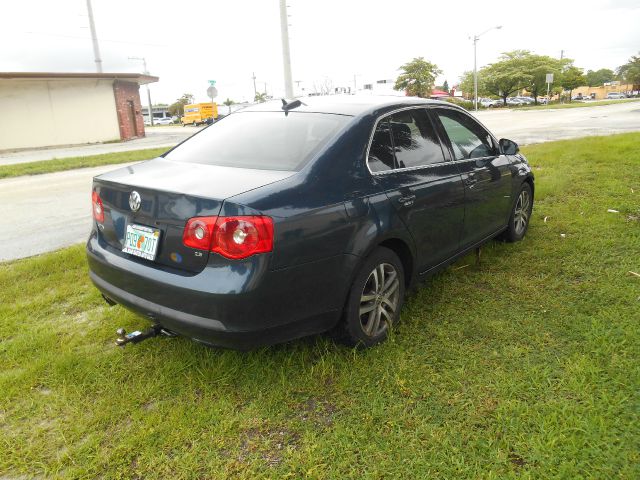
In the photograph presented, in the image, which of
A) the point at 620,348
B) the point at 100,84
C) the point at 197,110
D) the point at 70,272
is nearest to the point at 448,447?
the point at 620,348

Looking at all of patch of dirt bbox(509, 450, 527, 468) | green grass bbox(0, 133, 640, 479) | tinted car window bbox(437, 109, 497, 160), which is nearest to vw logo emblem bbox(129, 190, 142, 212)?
green grass bbox(0, 133, 640, 479)

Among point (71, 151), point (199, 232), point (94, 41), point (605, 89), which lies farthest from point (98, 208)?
point (605, 89)

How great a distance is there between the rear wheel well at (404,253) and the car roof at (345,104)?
85 centimetres

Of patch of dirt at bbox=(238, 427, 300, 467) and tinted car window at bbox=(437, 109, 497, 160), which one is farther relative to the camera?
tinted car window at bbox=(437, 109, 497, 160)

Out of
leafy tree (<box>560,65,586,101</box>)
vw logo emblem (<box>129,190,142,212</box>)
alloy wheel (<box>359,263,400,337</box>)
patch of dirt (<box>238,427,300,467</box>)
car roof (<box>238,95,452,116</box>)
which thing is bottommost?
patch of dirt (<box>238,427,300,467</box>)

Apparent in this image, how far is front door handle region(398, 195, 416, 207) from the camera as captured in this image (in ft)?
10.3

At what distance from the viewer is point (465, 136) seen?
13.5 feet

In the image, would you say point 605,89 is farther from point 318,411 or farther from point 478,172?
point 318,411

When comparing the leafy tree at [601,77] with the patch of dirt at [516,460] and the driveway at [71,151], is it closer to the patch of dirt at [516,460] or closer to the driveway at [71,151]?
the driveway at [71,151]

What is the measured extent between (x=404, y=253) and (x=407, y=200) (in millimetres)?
369

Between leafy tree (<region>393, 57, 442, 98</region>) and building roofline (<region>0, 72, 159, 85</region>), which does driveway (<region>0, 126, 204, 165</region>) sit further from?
leafy tree (<region>393, 57, 442, 98</region>)

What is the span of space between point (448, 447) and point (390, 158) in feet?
5.71

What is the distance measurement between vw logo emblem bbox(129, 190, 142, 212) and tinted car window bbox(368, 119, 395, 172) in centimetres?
134

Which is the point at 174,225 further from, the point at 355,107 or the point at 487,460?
the point at 487,460
